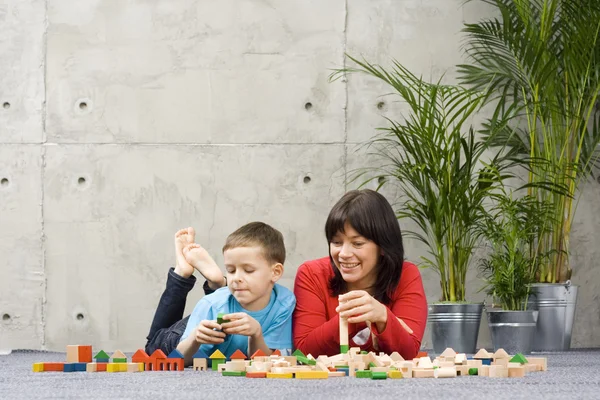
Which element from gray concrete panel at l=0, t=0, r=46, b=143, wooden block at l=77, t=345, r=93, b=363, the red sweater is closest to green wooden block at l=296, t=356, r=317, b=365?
the red sweater

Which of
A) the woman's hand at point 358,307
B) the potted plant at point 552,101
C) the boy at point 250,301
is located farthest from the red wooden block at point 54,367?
the potted plant at point 552,101

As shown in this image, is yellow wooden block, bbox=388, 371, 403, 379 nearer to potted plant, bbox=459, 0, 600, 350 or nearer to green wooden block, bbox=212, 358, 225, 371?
green wooden block, bbox=212, 358, 225, 371

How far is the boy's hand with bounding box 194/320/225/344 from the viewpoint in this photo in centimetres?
240

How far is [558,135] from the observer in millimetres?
4500

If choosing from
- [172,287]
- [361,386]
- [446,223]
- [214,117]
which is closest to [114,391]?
[361,386]

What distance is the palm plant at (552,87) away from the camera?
428 centimetres

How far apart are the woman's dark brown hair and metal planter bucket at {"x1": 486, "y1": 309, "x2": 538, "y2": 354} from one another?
55.6 inches

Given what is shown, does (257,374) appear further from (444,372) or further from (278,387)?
(444,372)

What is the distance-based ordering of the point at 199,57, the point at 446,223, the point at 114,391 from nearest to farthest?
the point at 114,391, the point at 446,223, the point at 199,57

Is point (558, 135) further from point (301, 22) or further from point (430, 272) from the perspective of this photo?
point (301, 22)

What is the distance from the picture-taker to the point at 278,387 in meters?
1.86

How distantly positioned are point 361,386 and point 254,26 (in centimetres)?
322

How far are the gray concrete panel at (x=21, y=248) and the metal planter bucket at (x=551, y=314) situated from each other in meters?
2.46

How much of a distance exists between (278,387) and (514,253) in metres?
2.43
